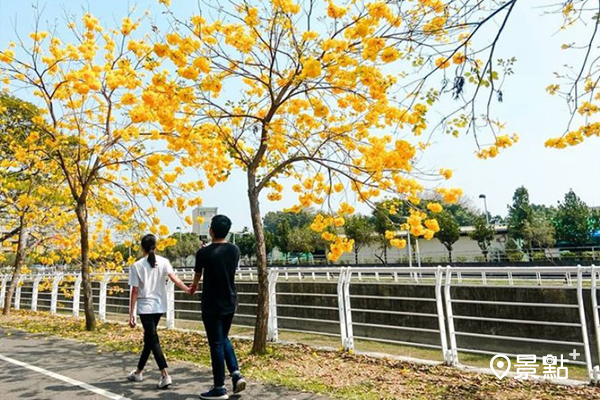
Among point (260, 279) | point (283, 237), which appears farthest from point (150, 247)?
point (283, 237)

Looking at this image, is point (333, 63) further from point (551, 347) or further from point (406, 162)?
point (551, 347)

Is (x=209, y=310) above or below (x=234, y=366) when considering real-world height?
above

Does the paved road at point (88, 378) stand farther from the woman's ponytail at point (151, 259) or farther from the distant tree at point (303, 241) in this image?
the distant tree at point (303, 241)

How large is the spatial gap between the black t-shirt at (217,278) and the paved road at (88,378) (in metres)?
0.83

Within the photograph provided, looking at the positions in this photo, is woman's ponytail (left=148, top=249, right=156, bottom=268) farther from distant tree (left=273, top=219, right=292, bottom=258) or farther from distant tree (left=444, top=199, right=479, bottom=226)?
distant tree (left=444, top=199, right=479, bottom=226)

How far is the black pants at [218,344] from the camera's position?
366 centimetres

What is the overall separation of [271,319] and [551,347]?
7.63 m

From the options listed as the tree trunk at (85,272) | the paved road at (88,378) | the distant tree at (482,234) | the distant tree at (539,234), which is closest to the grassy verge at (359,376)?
the paved road at (88,378)

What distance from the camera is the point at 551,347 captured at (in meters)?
10.2

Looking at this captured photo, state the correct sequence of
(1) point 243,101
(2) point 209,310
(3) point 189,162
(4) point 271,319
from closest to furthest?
1. (2) point 209,310
2. (1) point 243,101
3. (4) point 271,319
4. (3) point 189,162

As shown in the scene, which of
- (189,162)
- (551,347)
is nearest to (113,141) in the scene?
(189,162)

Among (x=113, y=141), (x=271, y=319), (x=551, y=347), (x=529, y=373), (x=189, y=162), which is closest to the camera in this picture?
(x=529, y=373)

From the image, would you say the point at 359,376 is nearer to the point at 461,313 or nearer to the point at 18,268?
the point at 461,313

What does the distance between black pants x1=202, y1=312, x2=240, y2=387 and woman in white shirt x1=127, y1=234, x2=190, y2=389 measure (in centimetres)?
64
